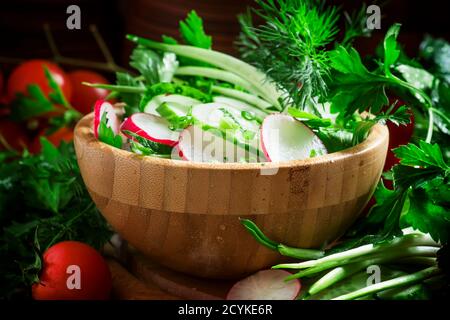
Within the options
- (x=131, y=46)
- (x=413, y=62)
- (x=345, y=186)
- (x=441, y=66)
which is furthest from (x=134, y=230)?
(x=131, y=46)

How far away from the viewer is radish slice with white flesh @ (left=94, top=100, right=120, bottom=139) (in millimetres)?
785

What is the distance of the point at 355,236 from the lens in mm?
811

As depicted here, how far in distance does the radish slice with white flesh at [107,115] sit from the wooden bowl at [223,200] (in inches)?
0.8

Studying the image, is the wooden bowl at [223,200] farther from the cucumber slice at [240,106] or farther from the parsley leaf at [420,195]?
the cucumber slice at [240,106]

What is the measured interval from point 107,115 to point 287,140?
0.22 meters

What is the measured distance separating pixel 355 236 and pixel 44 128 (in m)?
0.74

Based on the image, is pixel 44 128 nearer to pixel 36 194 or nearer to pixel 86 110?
pixel 86 110

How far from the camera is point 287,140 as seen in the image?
741 mm

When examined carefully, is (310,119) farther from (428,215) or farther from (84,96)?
(84,96)

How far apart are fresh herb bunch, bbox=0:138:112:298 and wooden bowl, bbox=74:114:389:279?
12cm

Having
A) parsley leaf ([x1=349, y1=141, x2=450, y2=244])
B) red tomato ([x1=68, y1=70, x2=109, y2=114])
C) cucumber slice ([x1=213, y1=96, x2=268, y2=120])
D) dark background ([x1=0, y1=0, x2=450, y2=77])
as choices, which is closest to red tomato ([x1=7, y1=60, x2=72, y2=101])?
red tomato ([x1=68, y1=70, x2=109, y2=114])

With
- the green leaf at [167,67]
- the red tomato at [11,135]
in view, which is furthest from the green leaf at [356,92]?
the red tomato at [11,135]

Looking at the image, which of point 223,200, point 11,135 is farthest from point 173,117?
point 11,135

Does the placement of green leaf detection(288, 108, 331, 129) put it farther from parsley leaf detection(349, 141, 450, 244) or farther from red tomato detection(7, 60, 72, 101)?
red tomato detection(7, 60, 72, 101)
